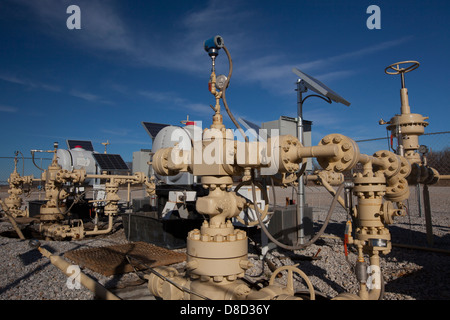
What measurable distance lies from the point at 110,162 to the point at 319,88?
29.8 ft

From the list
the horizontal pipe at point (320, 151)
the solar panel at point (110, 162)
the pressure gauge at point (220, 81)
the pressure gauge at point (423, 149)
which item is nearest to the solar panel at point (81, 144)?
the solar panel at point (110, 162)

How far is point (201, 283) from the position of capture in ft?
8.59

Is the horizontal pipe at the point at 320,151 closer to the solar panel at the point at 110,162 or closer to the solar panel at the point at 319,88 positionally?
the solar panel at the point at 319,88

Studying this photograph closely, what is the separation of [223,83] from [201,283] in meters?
1.85

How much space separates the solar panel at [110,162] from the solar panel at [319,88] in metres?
8.10

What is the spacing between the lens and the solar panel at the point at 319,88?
5.45m

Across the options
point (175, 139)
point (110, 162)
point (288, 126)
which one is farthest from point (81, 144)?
point (288, 126)

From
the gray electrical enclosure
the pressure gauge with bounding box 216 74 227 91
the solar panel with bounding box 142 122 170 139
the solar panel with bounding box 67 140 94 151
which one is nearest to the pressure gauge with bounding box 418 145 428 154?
the gray electrical enclosure

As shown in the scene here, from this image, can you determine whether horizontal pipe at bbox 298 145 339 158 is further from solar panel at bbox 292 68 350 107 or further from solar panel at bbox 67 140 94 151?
solar panel at bbox 67 140 94 151

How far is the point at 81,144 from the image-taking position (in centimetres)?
1546

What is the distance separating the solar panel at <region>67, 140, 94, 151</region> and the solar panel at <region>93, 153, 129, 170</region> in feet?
11.7

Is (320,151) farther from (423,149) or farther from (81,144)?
(81,144)

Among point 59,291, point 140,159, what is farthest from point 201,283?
point 140,159

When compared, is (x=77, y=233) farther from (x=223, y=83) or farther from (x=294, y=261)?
(x=223, y=83)
